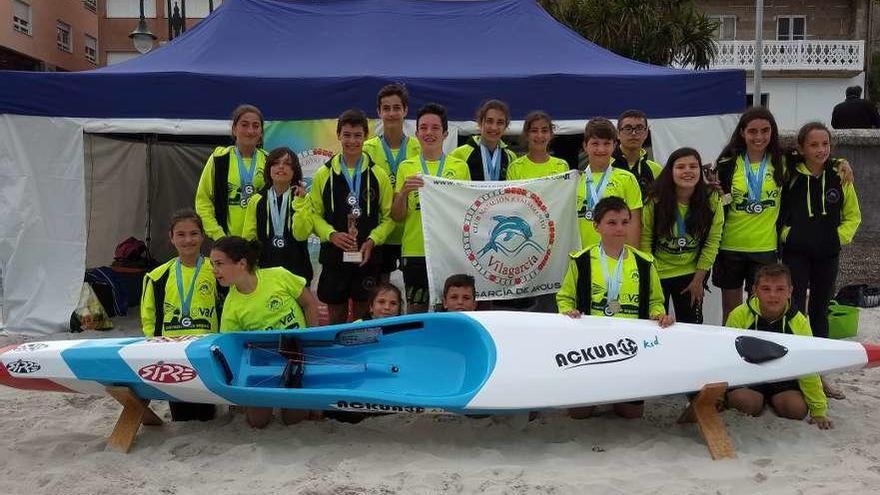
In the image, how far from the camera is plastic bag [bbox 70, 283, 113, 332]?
19.3ft

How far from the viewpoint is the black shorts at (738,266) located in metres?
4.00

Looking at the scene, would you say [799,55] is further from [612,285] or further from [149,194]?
[612,285]

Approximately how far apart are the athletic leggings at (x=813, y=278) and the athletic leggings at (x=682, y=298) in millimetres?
527

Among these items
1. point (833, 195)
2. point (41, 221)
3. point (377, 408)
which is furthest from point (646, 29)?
point (377, 408)

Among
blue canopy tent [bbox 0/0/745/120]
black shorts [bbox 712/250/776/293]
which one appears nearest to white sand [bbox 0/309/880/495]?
black shorts [bbox 712/250/776/293]

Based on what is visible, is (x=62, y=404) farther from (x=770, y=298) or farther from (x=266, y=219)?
(x=770, y=298)

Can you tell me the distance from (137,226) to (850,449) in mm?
7186

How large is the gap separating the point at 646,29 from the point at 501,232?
12.1 meters

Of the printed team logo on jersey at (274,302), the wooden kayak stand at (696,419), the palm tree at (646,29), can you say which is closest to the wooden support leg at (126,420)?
the wooden kayak stand at (696,419)

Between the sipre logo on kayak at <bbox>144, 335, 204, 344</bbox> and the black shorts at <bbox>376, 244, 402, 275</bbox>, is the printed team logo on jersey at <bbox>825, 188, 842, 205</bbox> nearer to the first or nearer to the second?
the black shorts at <bbox>376, 244, 402, 275</bbox>

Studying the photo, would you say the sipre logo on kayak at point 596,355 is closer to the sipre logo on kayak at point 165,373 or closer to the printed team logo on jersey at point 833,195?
the printed team logo on jersey at point 833,195

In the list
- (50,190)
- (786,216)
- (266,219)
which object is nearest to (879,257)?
(786,216)

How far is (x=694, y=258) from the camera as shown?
3.96 m

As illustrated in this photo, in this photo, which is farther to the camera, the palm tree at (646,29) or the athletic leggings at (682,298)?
the palm tree at (646,29)
